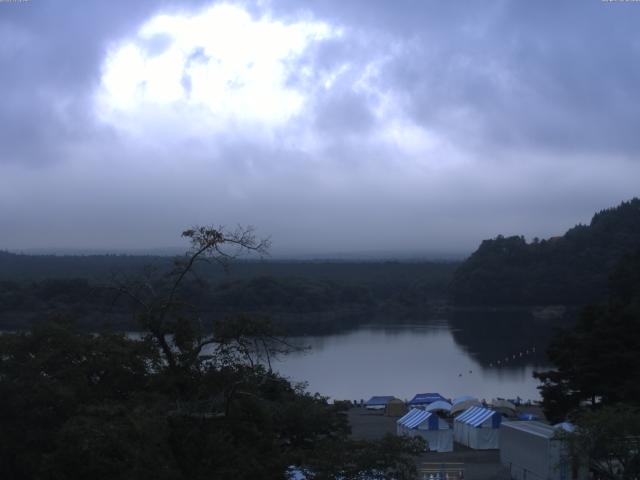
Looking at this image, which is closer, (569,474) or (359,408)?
(569,474)

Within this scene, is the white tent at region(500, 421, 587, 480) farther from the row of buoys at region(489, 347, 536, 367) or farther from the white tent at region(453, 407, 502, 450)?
the row of buoys at region(489, 347, 536, 367)

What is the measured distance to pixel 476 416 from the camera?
1230 centimetres

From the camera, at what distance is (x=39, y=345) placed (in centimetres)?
600

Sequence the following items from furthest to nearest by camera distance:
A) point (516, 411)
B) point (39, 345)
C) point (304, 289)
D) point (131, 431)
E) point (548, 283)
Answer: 1. point (548, 283)
2. point (304, 289)
3. point (516, 411)
4. point (39, 345)
5. point (131, 431)

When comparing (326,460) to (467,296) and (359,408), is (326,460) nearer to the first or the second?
(359,408)

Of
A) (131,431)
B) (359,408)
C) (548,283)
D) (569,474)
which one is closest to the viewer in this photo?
(131,431)

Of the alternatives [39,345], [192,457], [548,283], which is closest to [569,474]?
[192,457]

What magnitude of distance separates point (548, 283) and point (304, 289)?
13859 millimetres

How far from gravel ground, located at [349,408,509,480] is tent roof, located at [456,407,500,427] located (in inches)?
15.1

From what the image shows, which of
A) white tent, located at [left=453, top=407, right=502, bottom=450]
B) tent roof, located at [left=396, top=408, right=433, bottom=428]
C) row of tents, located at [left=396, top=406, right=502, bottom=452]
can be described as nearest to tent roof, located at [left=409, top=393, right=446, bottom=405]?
tent roof, located at [left=396, top=408, right=433, bottom=428]

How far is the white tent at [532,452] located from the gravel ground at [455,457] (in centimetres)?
21

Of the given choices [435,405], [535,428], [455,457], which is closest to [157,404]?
[535,428]

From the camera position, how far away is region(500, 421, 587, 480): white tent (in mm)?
8602

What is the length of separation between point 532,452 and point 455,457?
224cm
